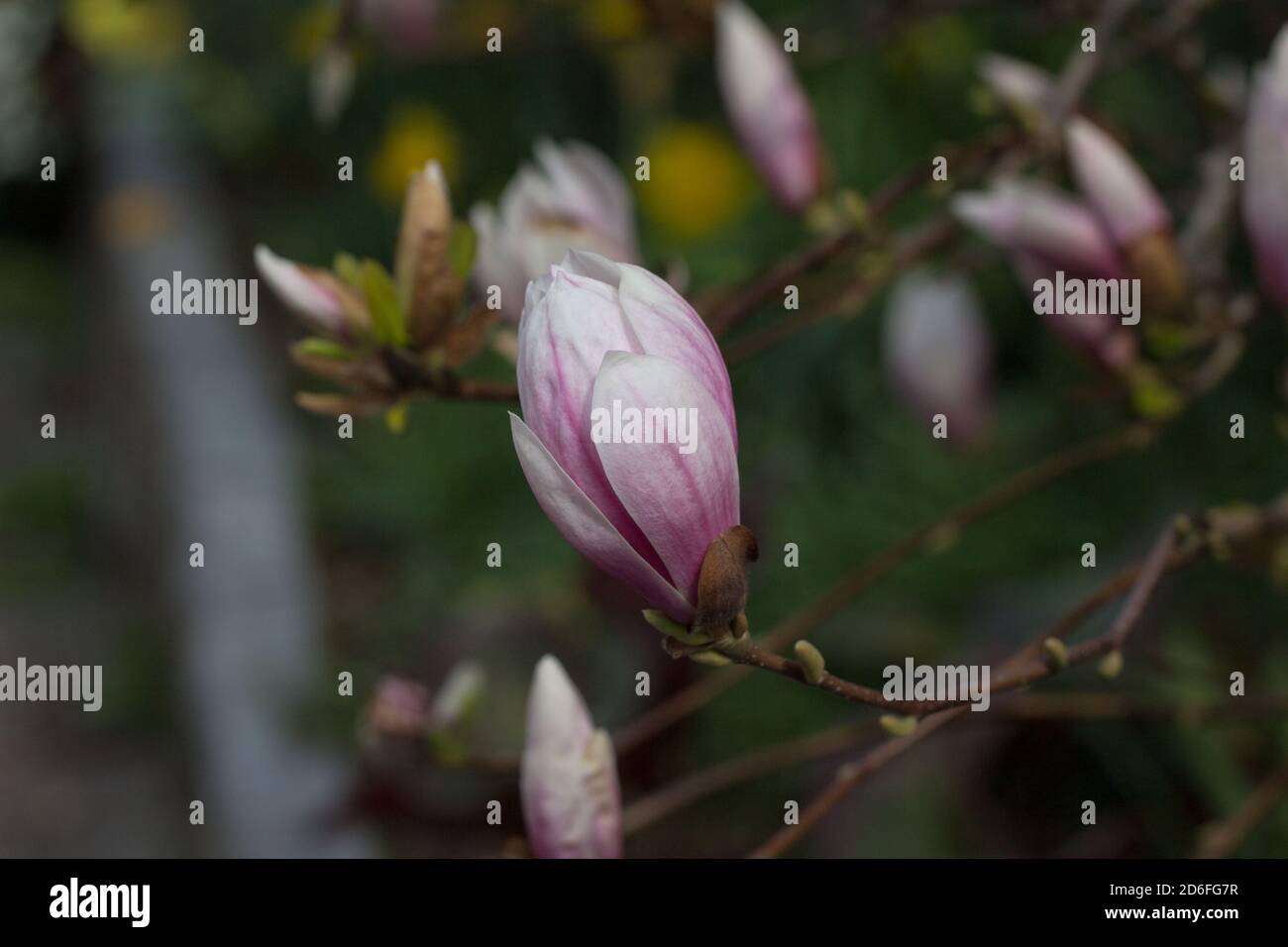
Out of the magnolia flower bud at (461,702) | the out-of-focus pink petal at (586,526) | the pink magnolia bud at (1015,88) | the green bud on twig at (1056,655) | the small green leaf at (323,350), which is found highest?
the pink magnolia bud at (1015,88)

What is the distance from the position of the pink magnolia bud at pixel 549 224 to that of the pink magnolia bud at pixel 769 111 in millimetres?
80

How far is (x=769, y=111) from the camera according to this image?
600 mm

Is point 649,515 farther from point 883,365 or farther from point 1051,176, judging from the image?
point 883,365

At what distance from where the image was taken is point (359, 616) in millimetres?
1592

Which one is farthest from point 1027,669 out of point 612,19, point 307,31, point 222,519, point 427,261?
point 222,519

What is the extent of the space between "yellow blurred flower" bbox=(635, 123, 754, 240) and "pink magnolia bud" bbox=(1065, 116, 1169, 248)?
2.59ft

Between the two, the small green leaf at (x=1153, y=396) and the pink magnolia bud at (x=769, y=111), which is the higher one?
the pink magnolia bud at (x=769, y=111)

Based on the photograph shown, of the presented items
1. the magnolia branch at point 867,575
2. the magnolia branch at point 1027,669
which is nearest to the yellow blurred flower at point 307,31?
the magnolia branch at point 867,575

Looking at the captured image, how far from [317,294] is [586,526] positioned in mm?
178

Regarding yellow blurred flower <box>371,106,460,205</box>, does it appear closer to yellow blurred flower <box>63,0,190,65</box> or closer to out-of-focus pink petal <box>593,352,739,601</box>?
yellow blurred flower <box>63,0,190,65</box>

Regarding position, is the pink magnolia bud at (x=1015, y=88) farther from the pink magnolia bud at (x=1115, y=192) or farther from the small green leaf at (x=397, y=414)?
the small green leaf at (x=397, y=414)

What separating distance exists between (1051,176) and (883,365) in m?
0.23

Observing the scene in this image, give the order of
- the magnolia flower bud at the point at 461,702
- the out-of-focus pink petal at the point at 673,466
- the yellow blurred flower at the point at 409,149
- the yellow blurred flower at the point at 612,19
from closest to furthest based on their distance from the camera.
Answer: the out-of-focus pink petal at the point at 673,466 < the magnolia flower bud at the point at 461,702 < the yellow blurred flower at the point at 612,19 < the yellow blurred flower at the point at 409,149

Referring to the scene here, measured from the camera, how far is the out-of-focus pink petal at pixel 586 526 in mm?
330
